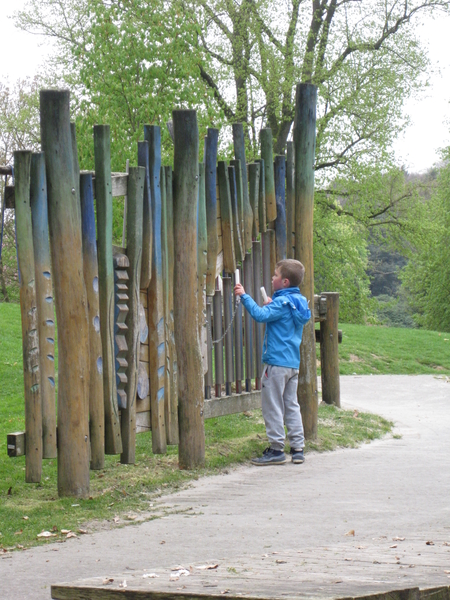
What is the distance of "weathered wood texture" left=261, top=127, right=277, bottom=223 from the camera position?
7680 millimetres

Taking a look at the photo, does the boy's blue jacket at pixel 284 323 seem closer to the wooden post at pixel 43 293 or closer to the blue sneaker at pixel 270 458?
the blue sneaker at pixel 270 458

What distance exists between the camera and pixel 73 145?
18.1ft

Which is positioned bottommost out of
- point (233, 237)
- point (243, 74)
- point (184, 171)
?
point (233, 237)

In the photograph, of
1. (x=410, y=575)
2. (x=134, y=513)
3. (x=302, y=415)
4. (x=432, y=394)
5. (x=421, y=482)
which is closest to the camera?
(x=410, y=575)

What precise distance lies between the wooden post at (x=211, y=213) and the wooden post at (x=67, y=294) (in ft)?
5.31

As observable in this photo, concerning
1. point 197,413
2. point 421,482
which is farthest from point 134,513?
point 421,482

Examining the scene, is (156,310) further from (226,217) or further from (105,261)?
(226,217)

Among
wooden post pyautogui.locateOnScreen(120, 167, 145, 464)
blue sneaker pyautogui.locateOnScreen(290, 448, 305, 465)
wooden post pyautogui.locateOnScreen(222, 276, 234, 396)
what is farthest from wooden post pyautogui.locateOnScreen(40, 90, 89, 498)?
blue sneaker pyautogui.locateOnScreen(290, 448, 305, 465)

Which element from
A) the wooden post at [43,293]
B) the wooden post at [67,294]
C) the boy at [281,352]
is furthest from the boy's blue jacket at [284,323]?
the wooden post at [43,293]

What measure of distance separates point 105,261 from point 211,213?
1.47 m

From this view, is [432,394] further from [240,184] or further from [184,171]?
[184,171]

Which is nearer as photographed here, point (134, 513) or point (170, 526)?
point (170, 526)

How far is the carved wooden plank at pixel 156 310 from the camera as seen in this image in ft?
20.5

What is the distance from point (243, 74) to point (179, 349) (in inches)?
987
